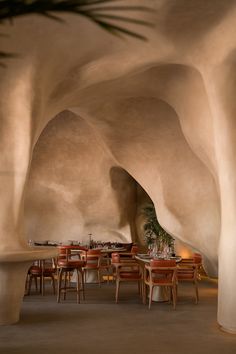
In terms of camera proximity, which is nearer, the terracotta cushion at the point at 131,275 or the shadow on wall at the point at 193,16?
A: the shadow on wall at the point at 193,16

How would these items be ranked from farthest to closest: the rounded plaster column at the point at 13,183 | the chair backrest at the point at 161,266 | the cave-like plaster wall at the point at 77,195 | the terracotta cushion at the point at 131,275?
1. the cave-like plaster wall at the point at 77,195
2. the terracotta cushion at the point at 131,275
3. the chair backrest at the point at 161,266
4. the rounded plaster column at the point at 13,183

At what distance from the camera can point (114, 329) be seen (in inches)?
227

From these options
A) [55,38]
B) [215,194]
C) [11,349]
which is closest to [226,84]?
[55,38]

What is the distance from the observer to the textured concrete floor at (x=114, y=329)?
4871 mm

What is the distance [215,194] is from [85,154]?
213 inches

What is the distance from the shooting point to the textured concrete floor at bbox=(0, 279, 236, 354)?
16.0ft

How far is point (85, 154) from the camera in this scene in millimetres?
14656

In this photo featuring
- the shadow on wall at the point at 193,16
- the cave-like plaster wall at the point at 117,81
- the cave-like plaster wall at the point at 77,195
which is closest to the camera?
the shadow on wall at the point at 193,16

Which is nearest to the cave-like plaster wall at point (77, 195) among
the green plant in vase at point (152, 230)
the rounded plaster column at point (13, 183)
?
the green plant in vase at point (152, 230)

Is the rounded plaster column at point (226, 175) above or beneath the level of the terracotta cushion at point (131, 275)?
above

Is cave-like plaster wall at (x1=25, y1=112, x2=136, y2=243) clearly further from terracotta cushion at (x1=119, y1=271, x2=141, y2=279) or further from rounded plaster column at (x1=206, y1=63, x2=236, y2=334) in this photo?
rounded plaster column at (x1=206, y1=63, x2=236, y2=334)

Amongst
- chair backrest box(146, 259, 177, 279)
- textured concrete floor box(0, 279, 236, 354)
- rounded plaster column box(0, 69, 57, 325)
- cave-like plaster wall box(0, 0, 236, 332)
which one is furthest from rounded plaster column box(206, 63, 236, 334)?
rounded plaster column box(0, 69, 57, 325)

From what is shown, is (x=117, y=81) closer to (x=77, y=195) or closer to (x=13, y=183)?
(x=13, y=183)

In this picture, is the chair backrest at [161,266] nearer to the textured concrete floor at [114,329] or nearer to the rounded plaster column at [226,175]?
the textured concrete floor at [114,329]
